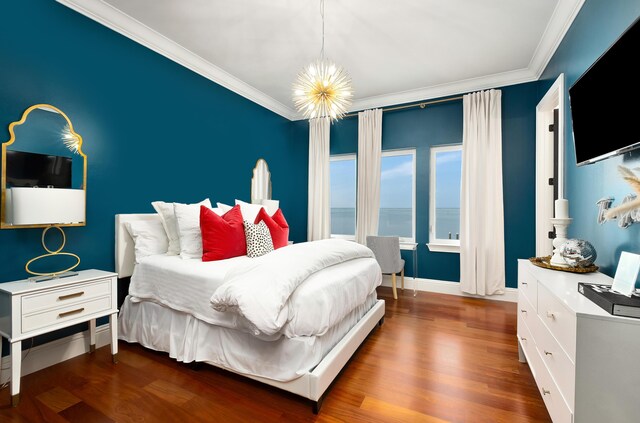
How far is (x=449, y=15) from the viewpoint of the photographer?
8.85 feet

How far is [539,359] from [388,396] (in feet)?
3.01

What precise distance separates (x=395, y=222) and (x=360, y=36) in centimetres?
271

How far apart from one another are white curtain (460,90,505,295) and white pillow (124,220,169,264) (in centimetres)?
365

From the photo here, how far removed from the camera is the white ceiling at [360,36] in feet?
8.45

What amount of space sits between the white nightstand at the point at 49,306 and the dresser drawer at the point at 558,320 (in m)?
2.81

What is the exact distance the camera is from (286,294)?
5.71ft

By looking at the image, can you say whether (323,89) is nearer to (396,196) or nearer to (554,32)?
(554,32)

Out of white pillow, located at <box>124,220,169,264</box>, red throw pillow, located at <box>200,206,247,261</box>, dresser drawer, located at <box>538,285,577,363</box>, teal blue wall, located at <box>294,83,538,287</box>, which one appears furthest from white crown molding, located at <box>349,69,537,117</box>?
white pillow, located at <box>124,220,169,264</box>

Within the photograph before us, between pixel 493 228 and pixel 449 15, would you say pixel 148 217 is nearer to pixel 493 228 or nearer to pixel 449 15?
pixel 449 15

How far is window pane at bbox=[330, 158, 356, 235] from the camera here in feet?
16.8

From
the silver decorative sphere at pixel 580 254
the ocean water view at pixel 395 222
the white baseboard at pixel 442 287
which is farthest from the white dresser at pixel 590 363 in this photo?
the ocean water view at pixel 395 222

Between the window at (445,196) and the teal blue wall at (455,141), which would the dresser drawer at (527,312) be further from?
the window at (445,196)

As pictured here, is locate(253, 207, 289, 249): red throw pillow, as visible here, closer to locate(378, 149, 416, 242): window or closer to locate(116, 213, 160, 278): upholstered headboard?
locate(116, 213, 160, 278): upholstered headboard

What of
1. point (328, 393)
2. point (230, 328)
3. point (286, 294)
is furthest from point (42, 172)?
point (328, 393)
